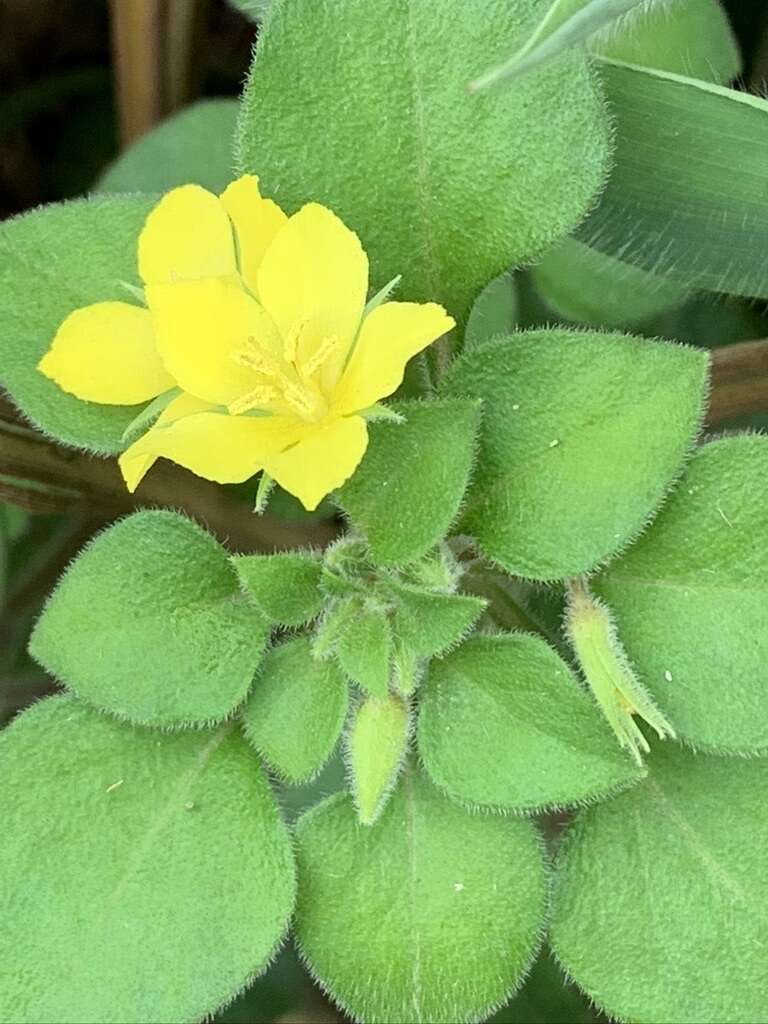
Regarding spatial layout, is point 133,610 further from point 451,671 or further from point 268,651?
point 451,671

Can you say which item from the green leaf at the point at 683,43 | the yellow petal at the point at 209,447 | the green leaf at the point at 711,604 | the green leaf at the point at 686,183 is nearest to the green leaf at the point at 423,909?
the green leaf at the point at 711,604

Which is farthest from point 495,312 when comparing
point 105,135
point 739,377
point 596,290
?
point 105,135

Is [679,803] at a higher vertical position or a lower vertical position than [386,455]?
lower

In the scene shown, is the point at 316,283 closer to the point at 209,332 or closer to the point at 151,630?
the point at 209,332

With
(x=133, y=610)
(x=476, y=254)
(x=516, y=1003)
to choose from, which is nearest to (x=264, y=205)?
(x=476, y=254)

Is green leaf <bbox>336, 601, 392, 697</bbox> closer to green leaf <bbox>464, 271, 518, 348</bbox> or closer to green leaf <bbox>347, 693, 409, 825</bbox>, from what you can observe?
green leaf <bbox>347, 693, 409, 825</bbox>

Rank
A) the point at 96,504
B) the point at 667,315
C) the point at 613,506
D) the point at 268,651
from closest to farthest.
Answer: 1. the point at 613,506
2. the point at 268,651
3. the point at 96,504
4. the point at 667,315
